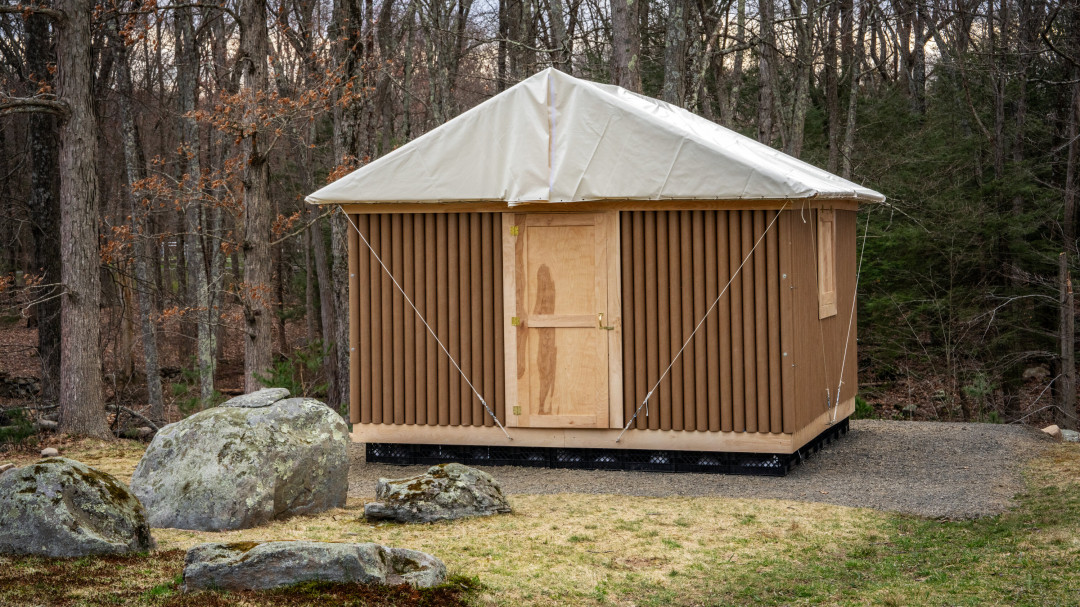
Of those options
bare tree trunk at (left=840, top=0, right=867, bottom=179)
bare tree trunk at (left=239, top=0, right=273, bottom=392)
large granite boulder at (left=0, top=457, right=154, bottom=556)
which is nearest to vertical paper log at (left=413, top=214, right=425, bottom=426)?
bare tree trunk at (left=239, top=0, right=273, bottom=392)

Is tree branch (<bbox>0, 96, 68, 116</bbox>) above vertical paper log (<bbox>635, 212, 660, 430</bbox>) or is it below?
above

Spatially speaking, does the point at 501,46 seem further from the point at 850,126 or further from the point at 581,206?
the point at 581,206

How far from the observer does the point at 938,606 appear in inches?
180

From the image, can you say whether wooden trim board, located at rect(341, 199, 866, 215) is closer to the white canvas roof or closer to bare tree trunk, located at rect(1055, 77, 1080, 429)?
the white canvas roof

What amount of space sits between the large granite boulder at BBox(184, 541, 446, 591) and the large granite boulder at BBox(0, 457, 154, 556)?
0.79 m

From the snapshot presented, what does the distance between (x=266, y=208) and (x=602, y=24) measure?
31.4ft

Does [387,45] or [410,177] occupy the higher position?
[387,45]

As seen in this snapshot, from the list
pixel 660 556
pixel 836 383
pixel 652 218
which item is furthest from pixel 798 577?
pixel 836 383

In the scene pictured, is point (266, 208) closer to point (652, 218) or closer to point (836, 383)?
point (652, 218)

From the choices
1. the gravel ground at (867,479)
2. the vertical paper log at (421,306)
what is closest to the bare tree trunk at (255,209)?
the gravel ground at (867,479)

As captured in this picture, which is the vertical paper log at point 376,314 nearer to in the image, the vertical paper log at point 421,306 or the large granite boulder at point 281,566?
the vertical paper log at point 421,306

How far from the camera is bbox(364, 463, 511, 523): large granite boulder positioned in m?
6.02

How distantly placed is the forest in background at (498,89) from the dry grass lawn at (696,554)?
5505 mm

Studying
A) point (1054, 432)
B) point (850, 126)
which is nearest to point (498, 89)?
point (850, 126)
